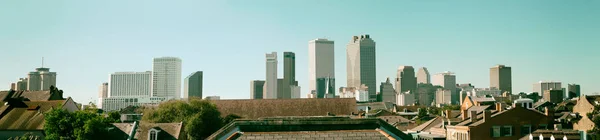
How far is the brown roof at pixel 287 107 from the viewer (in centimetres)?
10338

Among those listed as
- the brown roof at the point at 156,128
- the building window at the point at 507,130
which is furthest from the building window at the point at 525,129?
the brown roof at the point at 156,128

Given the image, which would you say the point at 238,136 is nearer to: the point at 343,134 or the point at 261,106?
the point at 343,134

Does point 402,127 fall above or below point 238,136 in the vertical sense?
below

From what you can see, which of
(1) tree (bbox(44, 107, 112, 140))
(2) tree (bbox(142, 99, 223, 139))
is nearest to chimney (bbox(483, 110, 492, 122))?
(2) tree (bbox(142, 99, 223, 139))

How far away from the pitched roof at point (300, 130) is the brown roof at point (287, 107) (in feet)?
300

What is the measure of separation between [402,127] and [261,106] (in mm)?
39951

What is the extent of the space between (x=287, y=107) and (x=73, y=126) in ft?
191

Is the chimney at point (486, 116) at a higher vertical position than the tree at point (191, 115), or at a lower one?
higher

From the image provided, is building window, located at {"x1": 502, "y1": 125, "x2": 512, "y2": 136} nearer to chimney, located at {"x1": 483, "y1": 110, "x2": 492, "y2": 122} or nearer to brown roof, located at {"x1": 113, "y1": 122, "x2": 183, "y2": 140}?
chimney, located at {"x1": 483, "y1": 110, "x2": 492, "y2": 122}

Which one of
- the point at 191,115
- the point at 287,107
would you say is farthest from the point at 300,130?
the point at 287,107

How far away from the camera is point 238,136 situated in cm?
1070

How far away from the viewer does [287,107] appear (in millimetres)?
105312

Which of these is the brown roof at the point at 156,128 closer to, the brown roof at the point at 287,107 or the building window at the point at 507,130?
the building window at the point at 507,130

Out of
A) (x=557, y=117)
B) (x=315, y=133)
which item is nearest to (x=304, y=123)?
(x=315, y=133)
